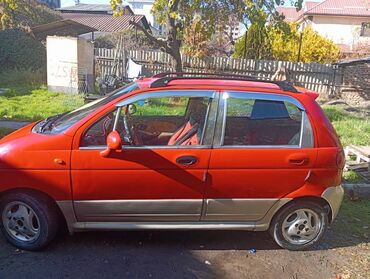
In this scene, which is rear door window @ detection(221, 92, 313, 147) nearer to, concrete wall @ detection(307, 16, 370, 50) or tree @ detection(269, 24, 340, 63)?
tree @ detection(269, 24, 340, 63)

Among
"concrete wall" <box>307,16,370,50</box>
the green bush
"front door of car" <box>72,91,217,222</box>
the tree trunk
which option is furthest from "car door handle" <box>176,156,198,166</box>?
"concrete wall" <box>307,16,370,50</box>

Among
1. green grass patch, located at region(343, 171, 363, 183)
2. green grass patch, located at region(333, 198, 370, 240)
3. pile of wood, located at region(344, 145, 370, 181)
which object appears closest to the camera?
green grass patch, located at region(333, 198, 370, 240)

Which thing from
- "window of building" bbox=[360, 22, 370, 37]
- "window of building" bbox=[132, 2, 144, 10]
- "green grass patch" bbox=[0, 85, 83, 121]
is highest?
"window of building" bbox=[132, 2, 144, 10]

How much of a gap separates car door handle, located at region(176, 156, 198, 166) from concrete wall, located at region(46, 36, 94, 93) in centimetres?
1153

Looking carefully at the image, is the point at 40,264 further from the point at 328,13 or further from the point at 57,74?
the point at 328,13

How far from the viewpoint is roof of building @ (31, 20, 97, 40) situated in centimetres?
2067

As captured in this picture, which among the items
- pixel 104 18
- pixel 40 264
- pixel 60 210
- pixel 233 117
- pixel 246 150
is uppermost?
pixel 104 18

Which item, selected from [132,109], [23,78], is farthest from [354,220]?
[23,78]

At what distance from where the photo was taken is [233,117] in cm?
378

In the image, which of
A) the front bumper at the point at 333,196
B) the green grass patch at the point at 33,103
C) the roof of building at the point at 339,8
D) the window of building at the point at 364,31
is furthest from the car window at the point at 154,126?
the roof of building at the point at 339,8

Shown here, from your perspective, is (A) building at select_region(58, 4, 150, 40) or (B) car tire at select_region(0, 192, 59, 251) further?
(A) building at select_region(58, 4, 150, 40)

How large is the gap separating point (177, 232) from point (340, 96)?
15382 millimetres

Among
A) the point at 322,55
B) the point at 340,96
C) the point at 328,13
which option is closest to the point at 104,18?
the point at 328,13

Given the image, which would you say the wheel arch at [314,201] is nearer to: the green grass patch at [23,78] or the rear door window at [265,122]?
the rear door window at [265,122]
